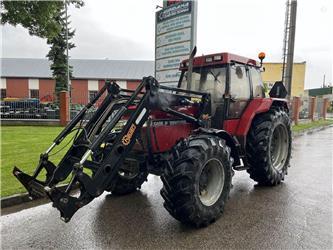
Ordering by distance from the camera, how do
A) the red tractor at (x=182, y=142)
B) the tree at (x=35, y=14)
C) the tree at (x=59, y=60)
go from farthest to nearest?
the tree at (x=59, y=60) → the tree at (x=35, y=14) → the red tractor at (x=182, y=142)

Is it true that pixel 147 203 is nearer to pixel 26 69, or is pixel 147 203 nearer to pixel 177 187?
pixel 177 187

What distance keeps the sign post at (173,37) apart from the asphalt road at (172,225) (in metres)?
3.77

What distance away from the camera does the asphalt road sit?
10.5 ft

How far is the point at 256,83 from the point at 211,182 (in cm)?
246

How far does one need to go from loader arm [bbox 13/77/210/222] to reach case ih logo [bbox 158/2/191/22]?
3.79 meters

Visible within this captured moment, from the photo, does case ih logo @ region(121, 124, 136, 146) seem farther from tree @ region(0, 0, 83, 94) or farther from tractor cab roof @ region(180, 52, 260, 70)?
tree @ region(0, 0, 83, 94)

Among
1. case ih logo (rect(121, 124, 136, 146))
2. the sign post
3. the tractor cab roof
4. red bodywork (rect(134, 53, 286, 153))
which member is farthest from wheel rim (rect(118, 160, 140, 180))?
the sign post

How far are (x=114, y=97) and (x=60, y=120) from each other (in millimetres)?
11811

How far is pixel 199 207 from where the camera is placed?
11.3 feet

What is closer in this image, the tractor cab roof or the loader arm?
the loader arm

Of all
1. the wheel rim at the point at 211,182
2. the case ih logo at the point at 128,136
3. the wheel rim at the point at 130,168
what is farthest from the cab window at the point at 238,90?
the case ih logo at the point at 128,136

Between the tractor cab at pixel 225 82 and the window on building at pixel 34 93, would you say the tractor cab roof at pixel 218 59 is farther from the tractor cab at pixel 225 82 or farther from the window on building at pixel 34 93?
the window on building at pixel 34 93

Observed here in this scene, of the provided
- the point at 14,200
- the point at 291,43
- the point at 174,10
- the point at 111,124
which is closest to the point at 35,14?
the point at 174,10

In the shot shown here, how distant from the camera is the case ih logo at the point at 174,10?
23.4 ft
